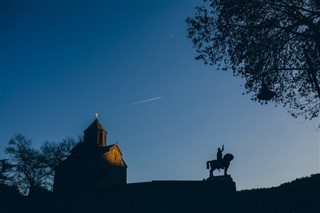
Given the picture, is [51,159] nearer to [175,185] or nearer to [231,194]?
[175,185]

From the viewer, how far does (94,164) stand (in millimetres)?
30891

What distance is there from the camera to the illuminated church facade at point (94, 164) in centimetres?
2959

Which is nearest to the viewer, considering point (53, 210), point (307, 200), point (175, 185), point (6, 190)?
point (307, 200)

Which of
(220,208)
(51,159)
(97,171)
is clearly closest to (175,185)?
(220,208)

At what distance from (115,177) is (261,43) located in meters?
37.7

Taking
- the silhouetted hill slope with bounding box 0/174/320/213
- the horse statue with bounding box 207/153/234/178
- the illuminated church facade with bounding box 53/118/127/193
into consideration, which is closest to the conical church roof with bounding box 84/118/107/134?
the illuminated church facade with bounding box 53/118/127/193

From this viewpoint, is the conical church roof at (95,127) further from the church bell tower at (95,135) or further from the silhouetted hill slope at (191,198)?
the silhouetted hill slope at (191,198)

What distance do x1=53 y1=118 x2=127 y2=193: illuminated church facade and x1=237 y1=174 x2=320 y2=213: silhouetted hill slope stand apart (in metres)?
18.6

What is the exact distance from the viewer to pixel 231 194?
15969 millimetres

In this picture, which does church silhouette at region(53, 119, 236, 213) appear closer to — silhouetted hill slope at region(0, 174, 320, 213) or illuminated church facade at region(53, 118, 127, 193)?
silhouetted hill slope at region(0, 174, 320, 213)

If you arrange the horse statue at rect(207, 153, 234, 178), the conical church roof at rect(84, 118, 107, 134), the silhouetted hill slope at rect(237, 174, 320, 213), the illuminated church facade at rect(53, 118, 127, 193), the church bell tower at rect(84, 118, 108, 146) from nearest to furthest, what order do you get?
1. the silhouetted hill slope at rect(237, 174, 320, 213)
2. the horse statue at rect(207, 153, 234, 178)
3. the illuminated church facade at rect(53, 118, 127, 193)
4. the church bell tower at rect(84, 118, 108, 146)
5. the conical church roof at rect(84, 118, 107, 134)

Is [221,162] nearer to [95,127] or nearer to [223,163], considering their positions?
[223,163]

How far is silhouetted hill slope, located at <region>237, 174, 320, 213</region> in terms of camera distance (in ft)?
45.5

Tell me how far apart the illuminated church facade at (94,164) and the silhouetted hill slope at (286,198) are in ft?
61.1
